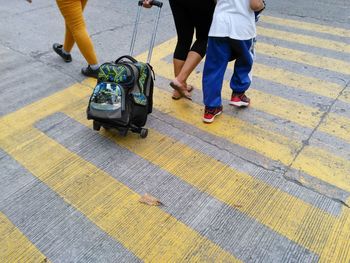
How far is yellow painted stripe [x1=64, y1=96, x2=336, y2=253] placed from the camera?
2.48 meters

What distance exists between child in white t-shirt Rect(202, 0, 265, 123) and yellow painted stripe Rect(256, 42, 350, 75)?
5.36ft

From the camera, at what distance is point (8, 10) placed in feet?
20.9

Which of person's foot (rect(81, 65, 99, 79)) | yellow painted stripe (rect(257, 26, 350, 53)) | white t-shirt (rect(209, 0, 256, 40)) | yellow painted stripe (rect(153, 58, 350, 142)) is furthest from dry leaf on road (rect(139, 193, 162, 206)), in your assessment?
yellow painted stripe (rect(257, 26, 350, 53))

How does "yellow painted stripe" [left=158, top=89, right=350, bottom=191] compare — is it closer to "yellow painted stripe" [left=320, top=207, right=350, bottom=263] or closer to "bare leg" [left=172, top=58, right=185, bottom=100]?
"bare leg" [left=172, top=58, right=185, bottom=100]

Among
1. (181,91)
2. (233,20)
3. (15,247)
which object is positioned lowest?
(15,247)

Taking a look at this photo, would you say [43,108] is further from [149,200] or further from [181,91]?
[149,200]

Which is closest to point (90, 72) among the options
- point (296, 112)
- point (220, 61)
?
point (220, 61)

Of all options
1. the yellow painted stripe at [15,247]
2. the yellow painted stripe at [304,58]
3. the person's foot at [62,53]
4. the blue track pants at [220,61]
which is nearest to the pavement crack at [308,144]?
the yellow painted stripe at [304,58]

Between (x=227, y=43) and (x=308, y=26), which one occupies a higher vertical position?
(x=227, y=43)

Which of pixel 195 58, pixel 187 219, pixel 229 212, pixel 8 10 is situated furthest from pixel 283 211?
pixel 8 10

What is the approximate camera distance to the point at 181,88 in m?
3.71

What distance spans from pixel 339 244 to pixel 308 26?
4.42 m

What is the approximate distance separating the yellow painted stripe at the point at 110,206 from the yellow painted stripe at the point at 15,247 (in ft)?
1.29

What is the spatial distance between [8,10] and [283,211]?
591 centimetres
